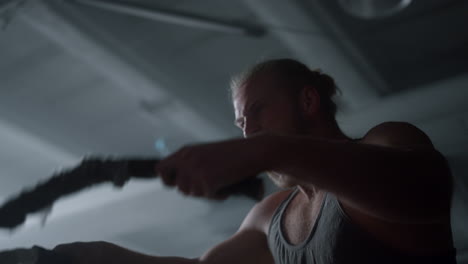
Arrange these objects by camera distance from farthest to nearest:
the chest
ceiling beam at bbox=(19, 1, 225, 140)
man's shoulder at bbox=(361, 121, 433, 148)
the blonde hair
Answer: ceiling beam at bbox=(19, 1, 225, 140) < the blonde hair < the chest < man's shoulder at bbox=(361, 121, 433, 148)

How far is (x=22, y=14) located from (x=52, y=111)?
637mm

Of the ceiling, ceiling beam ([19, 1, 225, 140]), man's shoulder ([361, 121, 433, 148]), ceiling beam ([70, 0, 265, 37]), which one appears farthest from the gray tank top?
ceiling beam ([19, 1, 225, 140])

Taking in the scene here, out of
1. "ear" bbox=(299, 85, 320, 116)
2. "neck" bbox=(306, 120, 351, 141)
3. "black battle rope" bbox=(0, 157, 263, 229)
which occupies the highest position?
"black battle rope" bbox=(0, 157, 263, 229)

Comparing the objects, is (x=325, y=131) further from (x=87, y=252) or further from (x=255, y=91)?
(x=87, y=252)

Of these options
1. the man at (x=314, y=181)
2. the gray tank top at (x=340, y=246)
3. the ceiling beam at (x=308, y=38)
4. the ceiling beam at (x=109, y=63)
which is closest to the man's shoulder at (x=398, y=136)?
the man at (x=314, y=181)

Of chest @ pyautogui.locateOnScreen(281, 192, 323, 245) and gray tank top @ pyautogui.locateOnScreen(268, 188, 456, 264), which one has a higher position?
gray tank top @ pyautogui.locateOnScreen(268, 188, 456, 264)

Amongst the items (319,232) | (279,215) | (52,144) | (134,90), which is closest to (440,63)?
(134,90)

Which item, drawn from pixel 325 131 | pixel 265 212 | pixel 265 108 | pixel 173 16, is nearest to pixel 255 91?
pixel 265 108

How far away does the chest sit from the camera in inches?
30.2

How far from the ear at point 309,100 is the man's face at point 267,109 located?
0.02 meters

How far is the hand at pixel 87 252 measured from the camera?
2.22 ft

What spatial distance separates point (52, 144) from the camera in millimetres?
2100

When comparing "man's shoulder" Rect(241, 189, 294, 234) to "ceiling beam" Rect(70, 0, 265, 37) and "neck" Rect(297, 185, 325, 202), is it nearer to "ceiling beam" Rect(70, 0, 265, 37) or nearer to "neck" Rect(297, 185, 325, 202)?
"neck" Rect(297, 185, 325, 202)

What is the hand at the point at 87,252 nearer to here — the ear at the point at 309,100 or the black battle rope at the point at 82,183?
the black battle rope at the point at 82,183
